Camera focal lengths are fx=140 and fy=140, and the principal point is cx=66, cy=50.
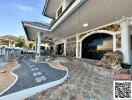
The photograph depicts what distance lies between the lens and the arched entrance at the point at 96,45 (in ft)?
36.5

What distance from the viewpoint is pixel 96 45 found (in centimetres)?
1325

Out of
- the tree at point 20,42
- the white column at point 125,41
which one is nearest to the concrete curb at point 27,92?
the white column at point 125,41

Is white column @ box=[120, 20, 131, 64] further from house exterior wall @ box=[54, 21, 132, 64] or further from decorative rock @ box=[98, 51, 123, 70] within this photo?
house exterior wall @ box=[54, 21, 132, 64]

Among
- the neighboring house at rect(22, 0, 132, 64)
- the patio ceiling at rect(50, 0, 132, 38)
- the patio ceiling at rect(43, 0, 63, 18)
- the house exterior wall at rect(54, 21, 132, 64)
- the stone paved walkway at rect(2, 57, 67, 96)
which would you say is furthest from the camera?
the patio ceiling at rect(43, 0, 63, 18)

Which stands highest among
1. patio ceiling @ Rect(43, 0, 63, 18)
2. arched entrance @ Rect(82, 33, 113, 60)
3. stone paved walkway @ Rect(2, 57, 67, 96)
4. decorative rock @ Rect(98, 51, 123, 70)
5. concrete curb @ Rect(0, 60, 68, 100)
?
patio ceiling @ Rect(43, 0, 63, 18)

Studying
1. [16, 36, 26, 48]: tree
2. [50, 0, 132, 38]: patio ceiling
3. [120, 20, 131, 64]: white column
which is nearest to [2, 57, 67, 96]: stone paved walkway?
[120, 20, 131, 64]: white column

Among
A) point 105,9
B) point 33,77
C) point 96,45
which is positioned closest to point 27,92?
point 33,77

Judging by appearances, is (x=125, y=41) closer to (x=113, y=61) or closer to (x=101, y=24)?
(x=113, y=61)

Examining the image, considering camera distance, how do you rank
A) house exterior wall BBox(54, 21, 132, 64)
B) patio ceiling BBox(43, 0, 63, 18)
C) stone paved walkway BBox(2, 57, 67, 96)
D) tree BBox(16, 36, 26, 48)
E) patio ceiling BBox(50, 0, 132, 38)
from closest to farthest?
stone paved walkway BBox(2, 57, 67, 96)
patio ceiling BBox(50, 0, 132, 38)
house exterior wall BBox(54, 21, 132, 64)
patio ceiling BBox(43, 0, 63, 18)
tree BBox(16, 36, 26, 48)

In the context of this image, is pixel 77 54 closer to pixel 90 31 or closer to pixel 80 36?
pixel 80 36

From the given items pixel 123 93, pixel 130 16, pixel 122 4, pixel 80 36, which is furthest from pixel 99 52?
pixel 123 93

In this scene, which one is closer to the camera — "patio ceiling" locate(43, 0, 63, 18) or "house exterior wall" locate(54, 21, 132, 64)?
"house exterior wall" locate(54, 21, 132, 64)

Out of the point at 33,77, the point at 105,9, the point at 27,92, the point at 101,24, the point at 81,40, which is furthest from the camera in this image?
the point at 81,40

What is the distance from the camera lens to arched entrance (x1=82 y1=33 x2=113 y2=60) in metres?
11.1
